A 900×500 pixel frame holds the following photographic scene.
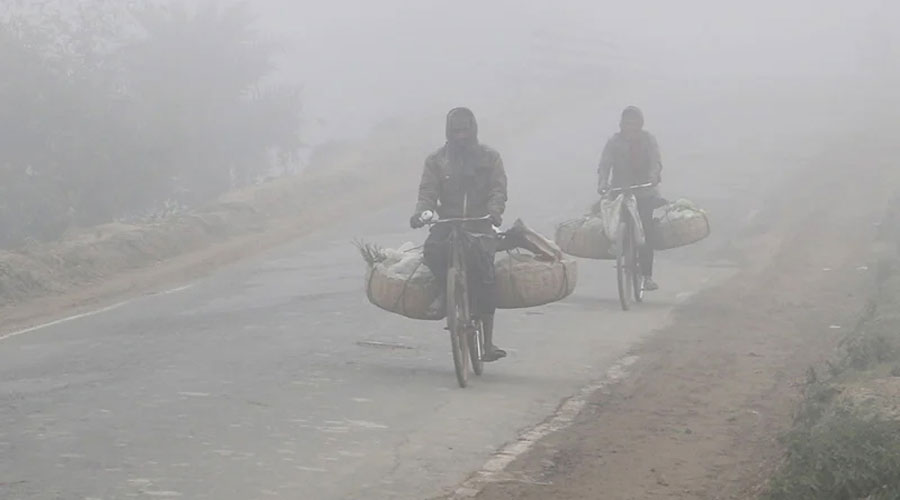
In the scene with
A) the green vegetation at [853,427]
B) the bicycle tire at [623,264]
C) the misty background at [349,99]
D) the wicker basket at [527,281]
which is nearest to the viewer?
the green vegetation at [853,427]

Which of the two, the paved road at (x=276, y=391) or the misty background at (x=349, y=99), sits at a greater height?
the misty background at (x=349, y=99)

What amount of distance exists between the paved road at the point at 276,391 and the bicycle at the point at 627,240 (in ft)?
1.13

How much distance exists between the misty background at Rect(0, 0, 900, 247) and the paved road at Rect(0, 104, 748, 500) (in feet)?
32.7

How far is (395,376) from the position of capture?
11.0 meters

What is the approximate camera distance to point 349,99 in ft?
189

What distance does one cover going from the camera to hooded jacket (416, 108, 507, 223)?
1090 centimetres

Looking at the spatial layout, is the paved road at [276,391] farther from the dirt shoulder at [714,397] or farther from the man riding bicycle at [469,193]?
the man riding bicycle at [469,193]

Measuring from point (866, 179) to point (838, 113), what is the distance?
1395cm

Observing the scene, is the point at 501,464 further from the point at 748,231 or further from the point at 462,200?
the point at 748,231

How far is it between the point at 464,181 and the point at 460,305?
3.26 ft

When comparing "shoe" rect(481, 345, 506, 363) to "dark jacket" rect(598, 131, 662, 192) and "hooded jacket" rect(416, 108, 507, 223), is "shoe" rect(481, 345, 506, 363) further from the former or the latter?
"dark jacket" rect(598, 131, 662, 192)

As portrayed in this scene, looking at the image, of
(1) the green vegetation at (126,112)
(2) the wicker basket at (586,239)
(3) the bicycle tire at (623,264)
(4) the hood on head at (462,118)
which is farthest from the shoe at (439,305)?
(1) the green vegetation at (126,112)

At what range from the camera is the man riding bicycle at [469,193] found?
10797 millimetres

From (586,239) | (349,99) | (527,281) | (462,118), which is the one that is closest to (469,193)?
(462,118)
